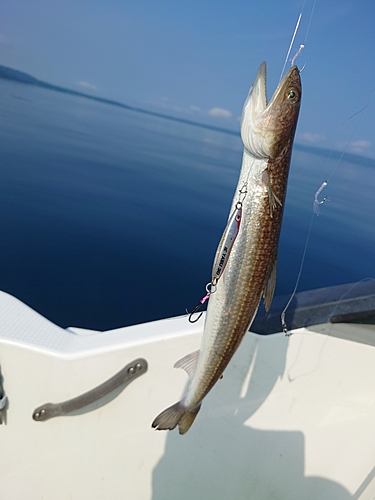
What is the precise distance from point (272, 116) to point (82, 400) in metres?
1.85

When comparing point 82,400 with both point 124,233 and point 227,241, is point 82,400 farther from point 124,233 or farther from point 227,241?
point 124,233

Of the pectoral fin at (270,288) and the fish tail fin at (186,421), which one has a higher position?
the pectoral fin at (270,288)

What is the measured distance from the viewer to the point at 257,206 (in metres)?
1.39

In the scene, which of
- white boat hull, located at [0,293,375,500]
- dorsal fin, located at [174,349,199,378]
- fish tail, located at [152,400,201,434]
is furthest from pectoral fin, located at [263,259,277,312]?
white boat hull, located at [0,293,375,500]

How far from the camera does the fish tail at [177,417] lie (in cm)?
169

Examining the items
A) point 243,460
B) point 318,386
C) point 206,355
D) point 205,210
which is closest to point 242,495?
point 243,460

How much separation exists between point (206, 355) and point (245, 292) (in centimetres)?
36

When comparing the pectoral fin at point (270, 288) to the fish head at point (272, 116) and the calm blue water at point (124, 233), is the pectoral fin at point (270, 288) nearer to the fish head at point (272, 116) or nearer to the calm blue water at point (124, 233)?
the fish head at point (272, 116)

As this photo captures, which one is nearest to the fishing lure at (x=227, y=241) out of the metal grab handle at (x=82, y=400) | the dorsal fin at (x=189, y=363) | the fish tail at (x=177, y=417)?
the dorsal fin at (x=189, y=363)

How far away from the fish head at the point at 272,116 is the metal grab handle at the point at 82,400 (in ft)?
4.89

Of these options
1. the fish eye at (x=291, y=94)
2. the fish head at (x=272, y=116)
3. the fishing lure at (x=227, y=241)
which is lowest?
the fishing lure at (x=227, y=241)

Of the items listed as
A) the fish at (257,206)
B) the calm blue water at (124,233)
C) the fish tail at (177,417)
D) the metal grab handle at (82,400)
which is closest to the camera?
the fish at (257,206)

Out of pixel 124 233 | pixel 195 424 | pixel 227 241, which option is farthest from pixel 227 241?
pixel 124 233

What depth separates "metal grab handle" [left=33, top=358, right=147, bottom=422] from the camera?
6.79 ft
